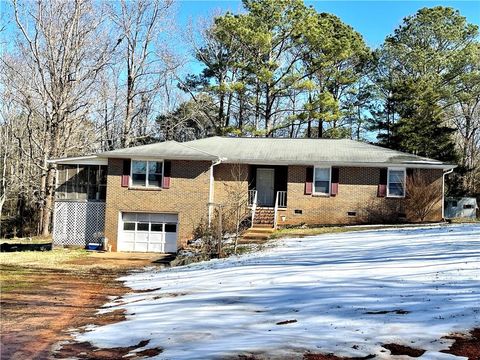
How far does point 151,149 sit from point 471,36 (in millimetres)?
25162

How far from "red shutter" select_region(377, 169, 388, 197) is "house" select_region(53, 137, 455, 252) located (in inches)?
1.8

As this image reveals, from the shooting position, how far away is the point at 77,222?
74.3 ft

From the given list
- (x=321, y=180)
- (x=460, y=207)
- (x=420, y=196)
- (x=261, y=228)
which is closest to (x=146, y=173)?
(x=261, y=228)

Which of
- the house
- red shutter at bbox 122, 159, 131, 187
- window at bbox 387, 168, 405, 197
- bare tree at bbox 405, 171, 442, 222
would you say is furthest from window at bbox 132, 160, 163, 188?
bare tree at bbox 405, 171, 442, 222

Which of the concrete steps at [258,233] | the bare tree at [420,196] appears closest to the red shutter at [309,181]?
the concrete steps at [258,233]

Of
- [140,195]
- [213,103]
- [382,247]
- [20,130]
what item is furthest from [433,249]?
[20,130]

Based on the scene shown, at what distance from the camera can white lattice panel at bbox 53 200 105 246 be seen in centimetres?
2253

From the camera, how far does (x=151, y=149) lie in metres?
22.0

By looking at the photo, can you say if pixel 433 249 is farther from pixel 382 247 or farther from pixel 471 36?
pixel 471 36

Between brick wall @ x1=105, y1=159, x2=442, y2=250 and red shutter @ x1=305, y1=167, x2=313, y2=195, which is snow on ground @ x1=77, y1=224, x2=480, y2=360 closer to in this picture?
brick wall @ x1=105, y1=159, x2=442, y2=250

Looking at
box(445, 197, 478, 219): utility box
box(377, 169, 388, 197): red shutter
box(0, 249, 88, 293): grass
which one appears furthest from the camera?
box(445, 197, 478, 219): utility box

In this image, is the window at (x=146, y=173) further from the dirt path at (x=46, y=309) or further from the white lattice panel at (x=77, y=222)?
the dirt path at (x=46, y=309)

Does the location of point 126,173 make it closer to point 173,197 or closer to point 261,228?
point 173,197

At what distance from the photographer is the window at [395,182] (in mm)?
22406
